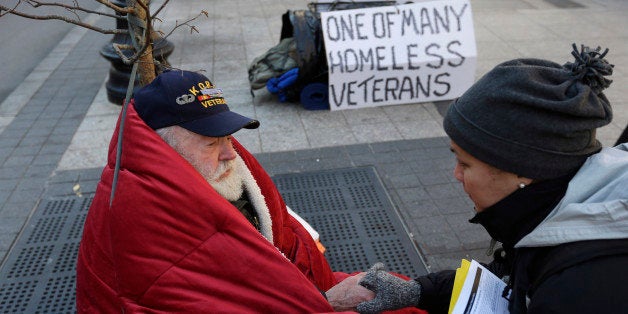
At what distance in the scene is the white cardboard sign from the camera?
546cm

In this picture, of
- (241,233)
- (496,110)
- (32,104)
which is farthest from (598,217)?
(32,104)

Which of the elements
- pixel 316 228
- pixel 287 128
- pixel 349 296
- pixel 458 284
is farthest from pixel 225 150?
pixel 287 128

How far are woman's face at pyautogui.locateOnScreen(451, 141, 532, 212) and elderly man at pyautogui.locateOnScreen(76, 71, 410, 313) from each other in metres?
0.74

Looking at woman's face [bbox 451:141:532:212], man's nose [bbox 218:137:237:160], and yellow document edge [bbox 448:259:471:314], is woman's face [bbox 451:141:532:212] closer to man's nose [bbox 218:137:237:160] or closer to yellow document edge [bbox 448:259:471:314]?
yellow document edge [bbox 448:259:471:314]

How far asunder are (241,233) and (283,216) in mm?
779

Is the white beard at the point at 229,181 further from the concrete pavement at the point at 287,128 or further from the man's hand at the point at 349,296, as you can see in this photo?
the concrete pavement at the point at 287,128

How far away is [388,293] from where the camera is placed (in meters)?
1.99

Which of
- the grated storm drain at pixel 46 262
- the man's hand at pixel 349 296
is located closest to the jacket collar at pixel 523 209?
the man's hand at pixel 349 296

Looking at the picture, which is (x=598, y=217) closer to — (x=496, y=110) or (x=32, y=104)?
(x=496, y=110)

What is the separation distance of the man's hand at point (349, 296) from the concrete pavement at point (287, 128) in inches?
53.2

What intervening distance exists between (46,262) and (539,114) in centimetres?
325

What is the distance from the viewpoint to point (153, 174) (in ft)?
5.79

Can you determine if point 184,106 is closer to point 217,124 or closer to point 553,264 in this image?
point 217,124

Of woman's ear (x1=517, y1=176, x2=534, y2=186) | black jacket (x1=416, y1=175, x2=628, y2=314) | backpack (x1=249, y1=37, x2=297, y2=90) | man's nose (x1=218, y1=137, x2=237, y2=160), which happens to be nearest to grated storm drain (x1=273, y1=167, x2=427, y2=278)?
man's nose (x1=218, y1=137, x2=237, y2=160)
